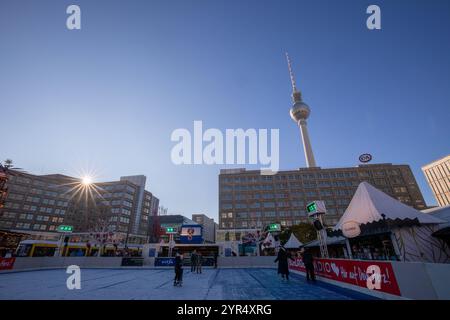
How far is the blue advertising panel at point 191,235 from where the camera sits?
38125mm

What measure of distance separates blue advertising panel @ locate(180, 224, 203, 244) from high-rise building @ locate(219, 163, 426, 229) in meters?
28.2

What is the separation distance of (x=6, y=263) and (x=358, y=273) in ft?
92.6

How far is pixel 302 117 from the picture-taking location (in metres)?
89.0

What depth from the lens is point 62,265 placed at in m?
24.9

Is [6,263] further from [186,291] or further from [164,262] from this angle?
[186,291]

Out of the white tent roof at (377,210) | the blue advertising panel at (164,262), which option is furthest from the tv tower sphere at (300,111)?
the white tent roof at (377,210)

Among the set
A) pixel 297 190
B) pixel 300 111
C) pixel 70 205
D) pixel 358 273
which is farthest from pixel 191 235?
pixel 300 111

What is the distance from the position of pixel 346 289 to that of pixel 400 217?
5.21 metres

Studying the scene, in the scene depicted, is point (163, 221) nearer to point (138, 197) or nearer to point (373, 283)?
point (138, 197)

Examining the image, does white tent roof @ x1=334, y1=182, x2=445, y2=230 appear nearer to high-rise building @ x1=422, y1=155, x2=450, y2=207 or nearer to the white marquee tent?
the white marquee tent

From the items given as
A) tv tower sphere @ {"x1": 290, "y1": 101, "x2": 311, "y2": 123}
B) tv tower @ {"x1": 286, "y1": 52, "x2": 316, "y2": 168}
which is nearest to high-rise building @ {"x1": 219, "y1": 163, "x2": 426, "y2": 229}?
tv tower @ {"x1": 286, "y1": 52, "x2": 316, "y2": 168}

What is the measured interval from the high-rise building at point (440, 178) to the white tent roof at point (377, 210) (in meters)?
96.6

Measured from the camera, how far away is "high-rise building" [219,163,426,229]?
67688 mm

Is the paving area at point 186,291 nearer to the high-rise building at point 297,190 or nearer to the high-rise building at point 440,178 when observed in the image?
the high-rise building at point 297,190
